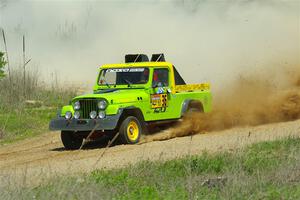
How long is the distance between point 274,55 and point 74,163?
1458 cm

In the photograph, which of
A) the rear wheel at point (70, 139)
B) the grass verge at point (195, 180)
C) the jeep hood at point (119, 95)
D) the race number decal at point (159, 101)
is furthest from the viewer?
the race number decal at point (159, 101)

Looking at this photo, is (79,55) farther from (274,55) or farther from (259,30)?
(274,55)

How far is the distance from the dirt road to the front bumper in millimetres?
479

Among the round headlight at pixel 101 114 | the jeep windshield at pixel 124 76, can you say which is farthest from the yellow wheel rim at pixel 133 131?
the jeep windshield at pixel 124 76

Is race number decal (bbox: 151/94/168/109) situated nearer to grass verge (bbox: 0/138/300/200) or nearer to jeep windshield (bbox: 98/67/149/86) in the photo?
jeep windshield (bbox: 98/67/149/86)

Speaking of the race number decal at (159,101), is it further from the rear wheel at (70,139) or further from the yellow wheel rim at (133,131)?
the rear wheel at (70,139)

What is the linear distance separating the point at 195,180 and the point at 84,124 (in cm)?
570

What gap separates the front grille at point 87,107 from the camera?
13828mm

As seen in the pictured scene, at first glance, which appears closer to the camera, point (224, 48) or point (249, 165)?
point (249, 165)

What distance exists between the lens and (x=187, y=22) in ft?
110

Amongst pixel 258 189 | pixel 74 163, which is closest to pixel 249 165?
pixel 258 189

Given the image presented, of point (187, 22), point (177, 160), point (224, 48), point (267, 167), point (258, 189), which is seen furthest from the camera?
point (187, 22)

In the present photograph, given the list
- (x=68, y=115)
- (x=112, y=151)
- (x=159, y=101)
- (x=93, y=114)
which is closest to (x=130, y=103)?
(x=93, y=114)

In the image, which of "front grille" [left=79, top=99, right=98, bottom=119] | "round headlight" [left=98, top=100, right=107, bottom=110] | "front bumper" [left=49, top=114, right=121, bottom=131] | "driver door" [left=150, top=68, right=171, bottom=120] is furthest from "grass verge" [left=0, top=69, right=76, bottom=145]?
"driver door" [left=150, top=68, right=171, bottom=120]
